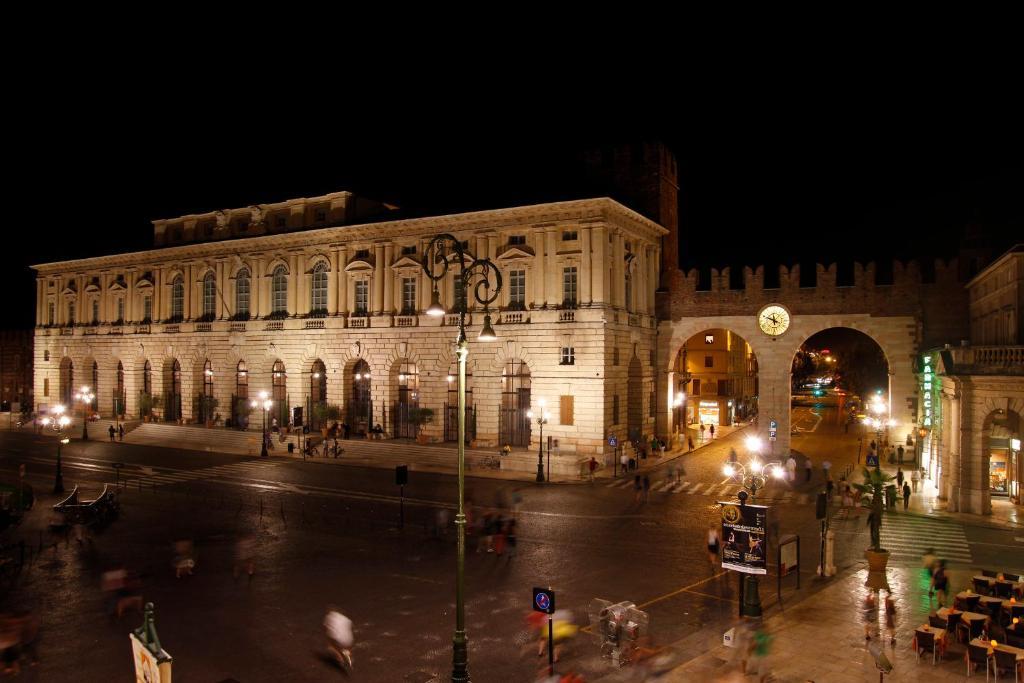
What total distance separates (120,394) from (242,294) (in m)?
17.7

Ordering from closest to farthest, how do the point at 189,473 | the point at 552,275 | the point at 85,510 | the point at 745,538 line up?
the point at 745,538 → the point at 85,510 → the point at 189,473 → the point at 552,275

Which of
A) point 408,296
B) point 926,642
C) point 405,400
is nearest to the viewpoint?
point 926,642

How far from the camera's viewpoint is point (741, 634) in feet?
52.0

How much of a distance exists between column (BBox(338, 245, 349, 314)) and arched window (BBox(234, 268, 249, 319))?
9.53 metres

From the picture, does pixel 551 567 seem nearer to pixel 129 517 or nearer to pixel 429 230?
pixel 129 517

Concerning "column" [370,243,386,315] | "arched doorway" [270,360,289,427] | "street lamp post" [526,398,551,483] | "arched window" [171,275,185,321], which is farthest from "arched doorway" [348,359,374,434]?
"arched window" [171,275,185,321]

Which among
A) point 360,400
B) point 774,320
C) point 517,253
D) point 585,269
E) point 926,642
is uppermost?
point 517,253

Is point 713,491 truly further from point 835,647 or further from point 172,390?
point 172,390

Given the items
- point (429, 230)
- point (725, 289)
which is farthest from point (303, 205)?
point (725, 289)

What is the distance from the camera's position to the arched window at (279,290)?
5603cm

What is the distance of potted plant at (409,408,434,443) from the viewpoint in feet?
155

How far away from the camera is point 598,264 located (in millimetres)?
43750

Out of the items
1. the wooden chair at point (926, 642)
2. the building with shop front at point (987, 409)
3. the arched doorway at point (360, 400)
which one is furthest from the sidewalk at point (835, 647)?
the arched doorway at point (360, 400)

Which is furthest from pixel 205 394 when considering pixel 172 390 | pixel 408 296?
pixel 408 296
